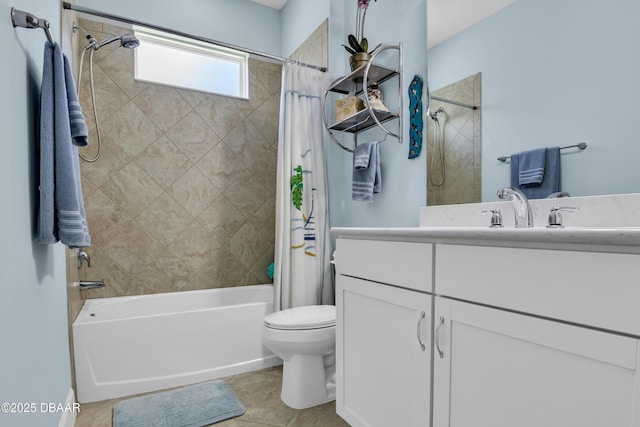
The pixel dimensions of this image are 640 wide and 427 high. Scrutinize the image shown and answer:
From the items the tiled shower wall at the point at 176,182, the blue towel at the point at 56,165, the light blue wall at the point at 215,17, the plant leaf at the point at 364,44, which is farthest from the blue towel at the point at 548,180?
the light blue wall at the point at 215,17

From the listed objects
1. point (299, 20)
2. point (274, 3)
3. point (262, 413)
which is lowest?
point (262, 413)

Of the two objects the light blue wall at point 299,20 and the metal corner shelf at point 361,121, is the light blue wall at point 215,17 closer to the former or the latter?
the light blue wall at point 299,20

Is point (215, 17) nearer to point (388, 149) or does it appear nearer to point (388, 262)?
point (388, 149)

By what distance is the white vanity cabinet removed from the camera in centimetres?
108

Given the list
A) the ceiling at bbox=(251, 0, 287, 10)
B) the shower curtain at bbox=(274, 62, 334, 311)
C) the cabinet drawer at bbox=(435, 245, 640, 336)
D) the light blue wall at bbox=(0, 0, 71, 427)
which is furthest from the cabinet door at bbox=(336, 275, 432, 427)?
the ceiling at bbox=(251, 0, 287, 10)

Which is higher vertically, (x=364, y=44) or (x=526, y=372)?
(x=364, y=44)

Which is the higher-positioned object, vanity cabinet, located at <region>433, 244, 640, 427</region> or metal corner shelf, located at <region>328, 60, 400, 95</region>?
metal corner shelf, located at <region>328, 60, 400, 95</region>

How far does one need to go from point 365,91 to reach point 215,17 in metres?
1.76

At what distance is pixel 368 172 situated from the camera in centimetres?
201

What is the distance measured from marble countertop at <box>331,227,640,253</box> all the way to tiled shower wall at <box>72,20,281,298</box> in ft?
6.27

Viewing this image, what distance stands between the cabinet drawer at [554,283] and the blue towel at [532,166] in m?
0.54

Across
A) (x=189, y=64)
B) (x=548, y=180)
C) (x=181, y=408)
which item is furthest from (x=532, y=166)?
(x=189, y=64)

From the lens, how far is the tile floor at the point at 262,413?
163 centimetres

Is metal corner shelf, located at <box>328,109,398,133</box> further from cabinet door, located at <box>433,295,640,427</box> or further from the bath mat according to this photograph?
the bath mat
